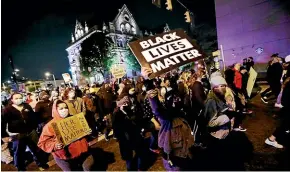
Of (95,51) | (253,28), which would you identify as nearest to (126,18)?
(95,51)

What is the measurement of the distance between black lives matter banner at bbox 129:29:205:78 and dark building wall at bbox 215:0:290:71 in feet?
50.8

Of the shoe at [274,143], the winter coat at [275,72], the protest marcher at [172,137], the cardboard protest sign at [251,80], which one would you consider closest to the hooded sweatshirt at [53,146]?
the protest marcher at [172,137]

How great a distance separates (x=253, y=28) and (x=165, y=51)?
17.0 meters

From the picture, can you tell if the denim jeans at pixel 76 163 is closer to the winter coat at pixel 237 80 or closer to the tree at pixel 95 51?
the winter coat at pixel 237 80

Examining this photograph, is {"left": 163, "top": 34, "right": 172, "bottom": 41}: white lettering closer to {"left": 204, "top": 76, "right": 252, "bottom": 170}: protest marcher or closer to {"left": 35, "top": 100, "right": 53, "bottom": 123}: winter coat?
{"left": 204, "top": 76, "right": 252, "bottom": 170}: protest marcher

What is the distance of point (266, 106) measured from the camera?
8.80m

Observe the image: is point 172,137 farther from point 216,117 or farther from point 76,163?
point 76,163

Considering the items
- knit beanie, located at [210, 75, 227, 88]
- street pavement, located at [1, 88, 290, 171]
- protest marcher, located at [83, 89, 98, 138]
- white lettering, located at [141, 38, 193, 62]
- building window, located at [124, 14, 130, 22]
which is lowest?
street pavement, located at [1, 88, 290, 171]

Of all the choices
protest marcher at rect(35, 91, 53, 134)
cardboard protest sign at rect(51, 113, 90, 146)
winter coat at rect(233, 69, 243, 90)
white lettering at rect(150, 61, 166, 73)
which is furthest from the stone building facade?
white lettering at rect(150, 61, 166, 73)

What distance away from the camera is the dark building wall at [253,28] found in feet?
53.5

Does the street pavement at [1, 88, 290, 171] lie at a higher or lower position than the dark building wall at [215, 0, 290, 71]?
lower

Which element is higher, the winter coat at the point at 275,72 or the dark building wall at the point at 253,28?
the dark building wall at the point at 253,28

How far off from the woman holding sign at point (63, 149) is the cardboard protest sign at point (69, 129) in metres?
0.06

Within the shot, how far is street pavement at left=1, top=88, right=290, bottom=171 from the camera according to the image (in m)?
4.34
